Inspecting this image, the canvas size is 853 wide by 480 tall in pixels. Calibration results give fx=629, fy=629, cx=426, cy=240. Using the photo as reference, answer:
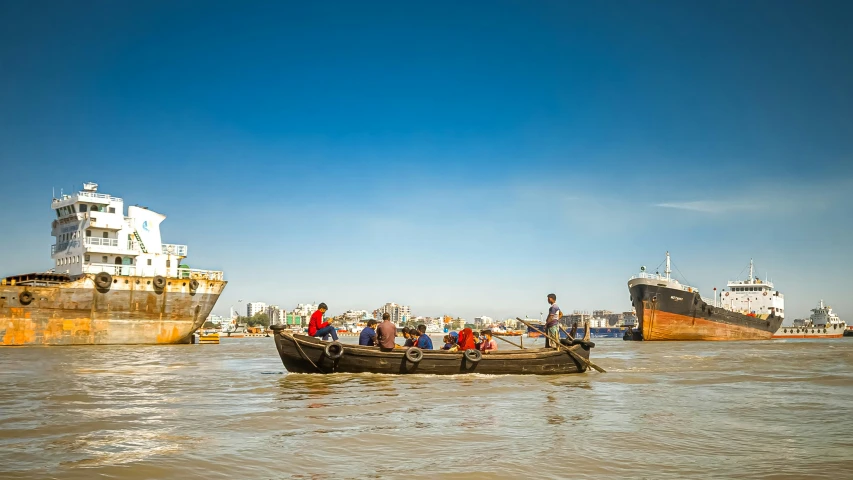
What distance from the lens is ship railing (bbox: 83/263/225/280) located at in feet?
107

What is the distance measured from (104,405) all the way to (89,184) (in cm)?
2828

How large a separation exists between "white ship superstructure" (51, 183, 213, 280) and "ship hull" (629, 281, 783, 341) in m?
31.2

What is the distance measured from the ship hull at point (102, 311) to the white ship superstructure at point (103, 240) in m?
1.88

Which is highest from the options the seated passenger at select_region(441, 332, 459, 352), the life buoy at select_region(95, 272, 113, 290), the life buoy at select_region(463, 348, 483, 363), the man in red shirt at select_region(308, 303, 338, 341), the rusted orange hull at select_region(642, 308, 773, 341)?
the life buoy at select_region(95, 272, 113, 290)

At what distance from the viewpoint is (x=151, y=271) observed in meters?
34.4

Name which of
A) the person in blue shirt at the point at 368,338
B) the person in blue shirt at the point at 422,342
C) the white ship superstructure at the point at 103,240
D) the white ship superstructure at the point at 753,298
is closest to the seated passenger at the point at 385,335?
the person in blue shirt at the point at 368,338

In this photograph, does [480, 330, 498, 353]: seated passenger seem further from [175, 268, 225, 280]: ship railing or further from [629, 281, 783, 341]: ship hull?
[629, 281, 783, 341]: ship hull

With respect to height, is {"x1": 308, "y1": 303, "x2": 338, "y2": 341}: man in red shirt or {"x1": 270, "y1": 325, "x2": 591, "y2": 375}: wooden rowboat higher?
{"x1": 308, "y1": 303, "x2": 338, "y2": 341}: man in red shirt

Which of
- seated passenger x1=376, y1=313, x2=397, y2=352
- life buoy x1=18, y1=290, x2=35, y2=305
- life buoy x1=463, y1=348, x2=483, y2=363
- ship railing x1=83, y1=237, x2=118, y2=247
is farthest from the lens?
ship railing x1=83, y1=237, x2=118, y2=247

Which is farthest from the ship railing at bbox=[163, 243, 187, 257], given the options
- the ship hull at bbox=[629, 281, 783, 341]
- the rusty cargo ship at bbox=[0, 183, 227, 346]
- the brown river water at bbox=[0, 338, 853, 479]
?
the ship hull at bbox=[629, 281, 783, 341]

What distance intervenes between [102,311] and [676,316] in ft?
127

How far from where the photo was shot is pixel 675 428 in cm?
884

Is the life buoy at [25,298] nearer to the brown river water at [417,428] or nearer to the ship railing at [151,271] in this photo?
the ship railing at [151,271]

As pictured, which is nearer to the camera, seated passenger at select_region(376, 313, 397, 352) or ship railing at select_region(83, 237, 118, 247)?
seated passenger at select_region(376, 313, 397, 352)
